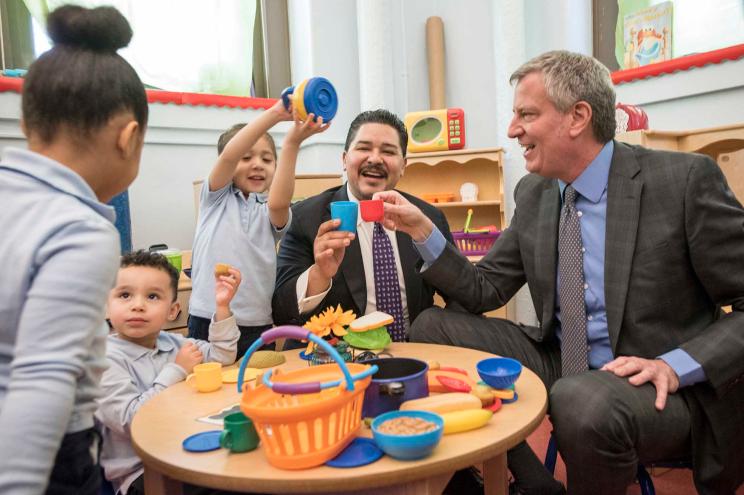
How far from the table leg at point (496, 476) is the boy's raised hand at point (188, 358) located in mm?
854

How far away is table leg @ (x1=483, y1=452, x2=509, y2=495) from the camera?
1.47 metres

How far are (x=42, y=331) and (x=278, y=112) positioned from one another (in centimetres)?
118

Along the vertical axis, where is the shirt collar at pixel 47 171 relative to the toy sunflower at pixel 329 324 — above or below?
above

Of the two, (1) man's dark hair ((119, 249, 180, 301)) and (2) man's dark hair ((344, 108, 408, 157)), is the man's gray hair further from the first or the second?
(1) man's dark hair ((119, 249, 180, 301))

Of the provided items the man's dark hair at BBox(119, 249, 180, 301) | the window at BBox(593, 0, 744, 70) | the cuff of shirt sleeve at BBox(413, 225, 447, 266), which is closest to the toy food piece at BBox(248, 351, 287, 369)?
the man's dark hair at BBox(119, 249, 180, 301)

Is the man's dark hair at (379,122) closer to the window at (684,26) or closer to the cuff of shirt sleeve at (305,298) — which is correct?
the cuff of shirt sleeve at (305,298)

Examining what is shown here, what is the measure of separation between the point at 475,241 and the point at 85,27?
2.91m

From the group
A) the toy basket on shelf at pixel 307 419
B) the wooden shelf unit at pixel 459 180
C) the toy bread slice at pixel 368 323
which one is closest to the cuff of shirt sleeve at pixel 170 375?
the toy bread slice at pixel 368 323

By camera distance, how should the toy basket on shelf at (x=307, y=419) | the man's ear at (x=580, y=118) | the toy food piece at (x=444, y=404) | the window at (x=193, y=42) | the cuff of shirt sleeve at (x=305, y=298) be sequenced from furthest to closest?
the window at (x=193, y=42), the cuff of shirt sleeve at (x=305, y=298), the man's ear at (x=580, y=118), the toy food piece at (x=444, y=404), the toy basket on shelf at (x=307, y=419)

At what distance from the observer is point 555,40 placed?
4.15m

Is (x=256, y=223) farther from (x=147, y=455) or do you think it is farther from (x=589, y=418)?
(x=589, y=418)

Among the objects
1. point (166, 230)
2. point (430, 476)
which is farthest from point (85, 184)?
point (166, 230)

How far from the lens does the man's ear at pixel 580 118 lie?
183 cm

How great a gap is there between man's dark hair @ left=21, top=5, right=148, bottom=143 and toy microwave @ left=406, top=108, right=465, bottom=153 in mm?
2994
